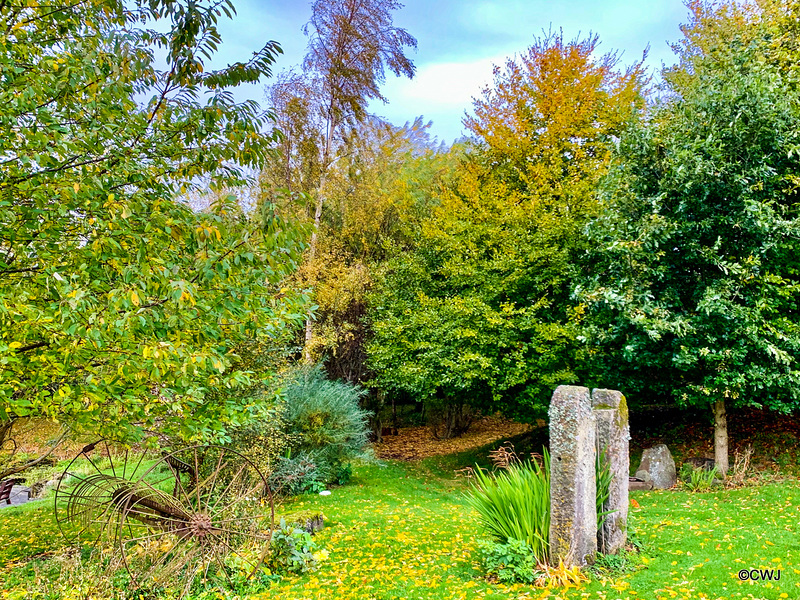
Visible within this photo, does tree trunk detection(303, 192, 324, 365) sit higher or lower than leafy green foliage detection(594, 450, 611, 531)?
higher

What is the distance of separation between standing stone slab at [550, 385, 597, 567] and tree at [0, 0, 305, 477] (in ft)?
10.1

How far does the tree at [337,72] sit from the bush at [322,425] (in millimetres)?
2812

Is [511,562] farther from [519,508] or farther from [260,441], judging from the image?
[260,441]

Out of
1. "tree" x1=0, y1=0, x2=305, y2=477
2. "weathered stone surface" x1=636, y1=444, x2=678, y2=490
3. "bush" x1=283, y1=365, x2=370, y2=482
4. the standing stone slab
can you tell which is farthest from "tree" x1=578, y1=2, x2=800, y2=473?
"tree" x1=0, y1=0, x2=305, y2=477

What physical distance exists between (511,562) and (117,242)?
4944mm

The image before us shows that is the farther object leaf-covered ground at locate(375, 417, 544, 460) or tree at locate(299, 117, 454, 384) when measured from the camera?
leaf-covered ground at locate(375, 417, 544, 460)

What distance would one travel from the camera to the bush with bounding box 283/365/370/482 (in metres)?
11.6

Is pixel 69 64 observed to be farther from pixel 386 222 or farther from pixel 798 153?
pixel 386 222

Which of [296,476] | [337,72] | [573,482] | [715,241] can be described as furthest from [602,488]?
[337,72]

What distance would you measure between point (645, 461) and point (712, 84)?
782 centimetres

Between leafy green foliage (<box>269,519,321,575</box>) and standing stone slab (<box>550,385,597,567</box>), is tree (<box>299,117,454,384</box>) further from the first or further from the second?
standing stone slab (<box>550,385,597,567</box>)

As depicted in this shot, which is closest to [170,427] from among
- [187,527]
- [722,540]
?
[187,527]

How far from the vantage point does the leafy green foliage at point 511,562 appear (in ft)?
16.7

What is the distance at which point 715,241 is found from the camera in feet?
30.8
